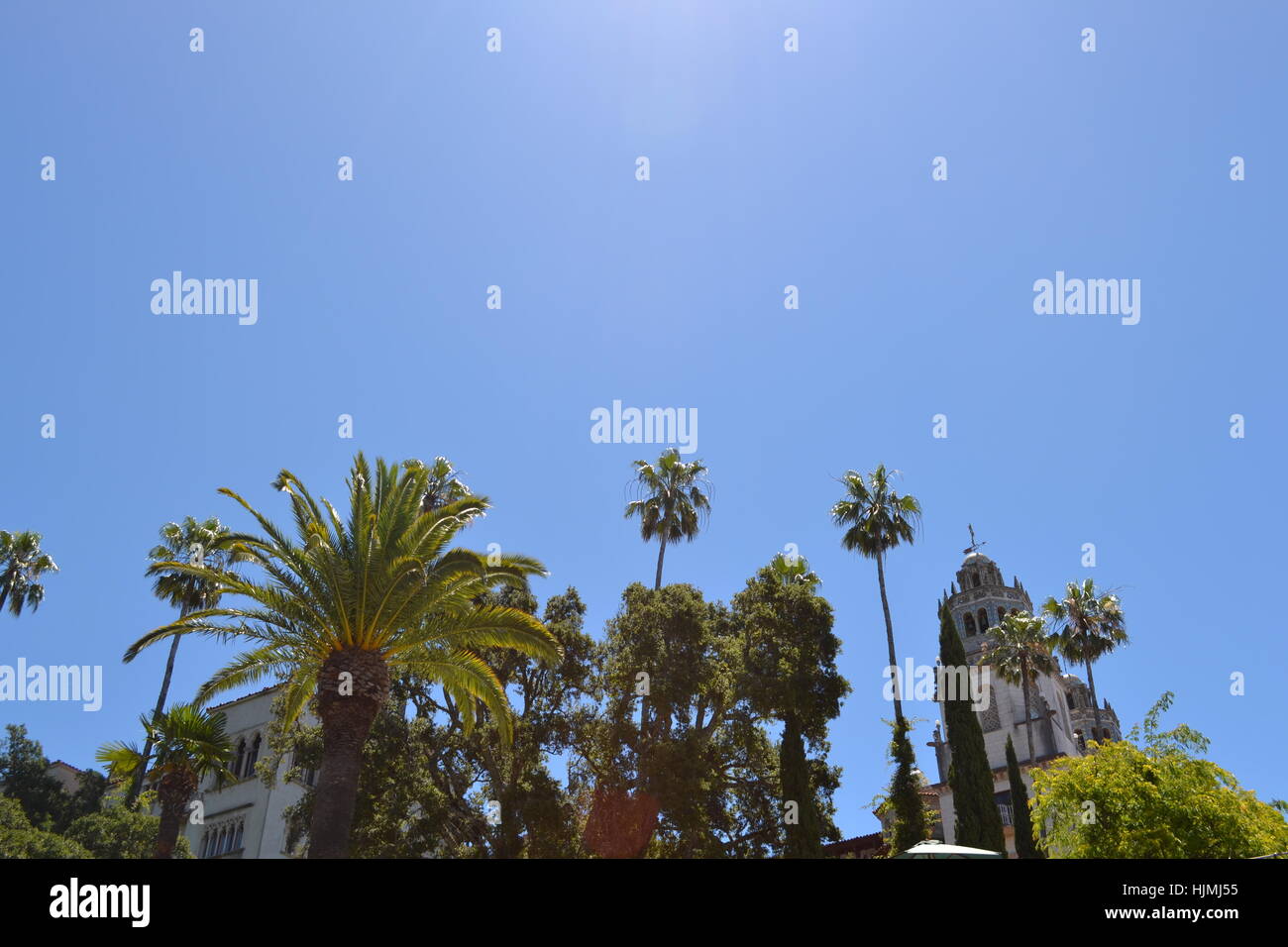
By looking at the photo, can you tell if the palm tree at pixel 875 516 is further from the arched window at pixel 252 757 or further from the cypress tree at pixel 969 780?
the arched window at pixel 252 757

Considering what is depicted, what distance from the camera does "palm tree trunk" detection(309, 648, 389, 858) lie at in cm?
2011

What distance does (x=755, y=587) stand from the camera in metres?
35.9

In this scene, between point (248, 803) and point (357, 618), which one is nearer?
point (357, 618)

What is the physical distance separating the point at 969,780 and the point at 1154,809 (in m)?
14.9

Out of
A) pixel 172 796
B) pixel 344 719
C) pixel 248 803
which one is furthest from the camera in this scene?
pixel 248 803

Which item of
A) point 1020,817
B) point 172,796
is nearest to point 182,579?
point 172,796

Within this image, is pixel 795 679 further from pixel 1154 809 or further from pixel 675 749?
pixel 1154 809

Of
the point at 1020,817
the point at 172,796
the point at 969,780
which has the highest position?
the point at 172,796

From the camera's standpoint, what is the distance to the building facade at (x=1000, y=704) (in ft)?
190

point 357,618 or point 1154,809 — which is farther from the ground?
point 357,618

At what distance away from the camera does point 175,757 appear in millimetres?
24109

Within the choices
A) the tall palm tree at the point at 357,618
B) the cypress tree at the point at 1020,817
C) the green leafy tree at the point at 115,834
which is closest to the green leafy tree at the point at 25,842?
the green leafy tree at the point at 115,834
